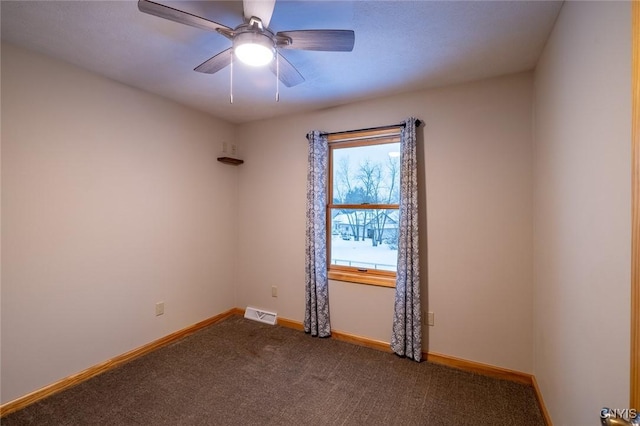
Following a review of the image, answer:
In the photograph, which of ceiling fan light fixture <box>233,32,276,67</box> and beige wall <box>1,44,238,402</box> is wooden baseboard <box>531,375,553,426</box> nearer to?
ceiling fan light fixture <box>233,32,276,67</box>

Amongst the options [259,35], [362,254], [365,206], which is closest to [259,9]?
[259,35]

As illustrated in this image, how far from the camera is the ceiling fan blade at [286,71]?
1723 mm

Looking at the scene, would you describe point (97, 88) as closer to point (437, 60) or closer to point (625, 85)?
point (437, 60)

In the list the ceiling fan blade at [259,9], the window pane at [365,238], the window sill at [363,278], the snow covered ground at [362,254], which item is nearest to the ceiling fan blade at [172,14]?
the ceiling fan blade at [259,9]

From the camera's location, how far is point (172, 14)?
1256 millimetres

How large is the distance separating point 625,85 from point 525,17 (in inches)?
38.5

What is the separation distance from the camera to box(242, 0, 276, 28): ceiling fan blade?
1.28 m

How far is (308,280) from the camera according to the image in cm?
303

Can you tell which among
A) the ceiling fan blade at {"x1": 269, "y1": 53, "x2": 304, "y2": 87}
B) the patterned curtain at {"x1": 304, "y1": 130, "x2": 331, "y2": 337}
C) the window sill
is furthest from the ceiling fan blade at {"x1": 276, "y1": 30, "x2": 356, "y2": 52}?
the window sill

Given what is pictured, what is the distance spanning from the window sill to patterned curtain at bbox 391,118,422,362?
0.17 m

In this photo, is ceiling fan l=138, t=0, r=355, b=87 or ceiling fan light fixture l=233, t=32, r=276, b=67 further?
ceiling fan light fixture l=233, t=32, r=276, b=67

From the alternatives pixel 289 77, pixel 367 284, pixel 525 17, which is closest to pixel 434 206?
pixel 367 284

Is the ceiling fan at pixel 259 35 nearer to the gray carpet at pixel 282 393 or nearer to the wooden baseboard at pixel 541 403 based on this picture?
the gray carpet at pixel 282 393

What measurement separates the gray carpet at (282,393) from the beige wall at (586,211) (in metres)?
0.47
